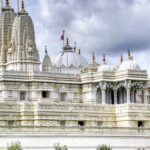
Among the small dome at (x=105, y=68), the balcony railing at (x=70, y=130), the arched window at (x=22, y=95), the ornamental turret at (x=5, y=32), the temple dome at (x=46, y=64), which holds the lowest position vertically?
the balcony railing at (x=70, y=130)

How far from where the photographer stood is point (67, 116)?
70.2 m

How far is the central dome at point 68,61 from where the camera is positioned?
88.3 metres

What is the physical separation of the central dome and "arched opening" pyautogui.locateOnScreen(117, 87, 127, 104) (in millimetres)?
9223

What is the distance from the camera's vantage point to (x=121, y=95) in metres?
79.4

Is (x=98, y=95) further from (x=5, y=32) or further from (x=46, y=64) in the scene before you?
(x=5, y=32)

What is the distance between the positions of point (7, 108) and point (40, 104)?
3.38m

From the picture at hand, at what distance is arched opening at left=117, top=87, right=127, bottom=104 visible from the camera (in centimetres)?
7869

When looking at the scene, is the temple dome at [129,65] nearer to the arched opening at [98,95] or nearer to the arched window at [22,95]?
the arched opening at [98,95]

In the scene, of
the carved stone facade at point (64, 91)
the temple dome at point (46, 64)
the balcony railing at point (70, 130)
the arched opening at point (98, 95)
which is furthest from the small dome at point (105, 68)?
the balcony railing at point (70, 130)

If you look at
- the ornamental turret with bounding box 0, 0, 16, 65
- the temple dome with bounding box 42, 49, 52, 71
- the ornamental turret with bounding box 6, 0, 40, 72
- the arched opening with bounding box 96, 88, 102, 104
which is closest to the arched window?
the ornamental turret with bounding box 6, 0, 40, 72

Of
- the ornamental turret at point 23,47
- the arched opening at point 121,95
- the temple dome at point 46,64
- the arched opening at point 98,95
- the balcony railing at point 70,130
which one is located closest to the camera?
the balcony railing at point 70,130

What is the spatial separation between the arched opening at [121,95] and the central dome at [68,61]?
9.22 m

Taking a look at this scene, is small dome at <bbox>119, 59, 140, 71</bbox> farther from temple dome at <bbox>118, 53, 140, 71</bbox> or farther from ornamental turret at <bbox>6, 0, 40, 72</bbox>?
ornamental turret at <bbox>6, 0, 40, 72</bbox>

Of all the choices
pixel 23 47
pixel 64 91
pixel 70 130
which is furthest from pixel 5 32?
pixel 70 130
